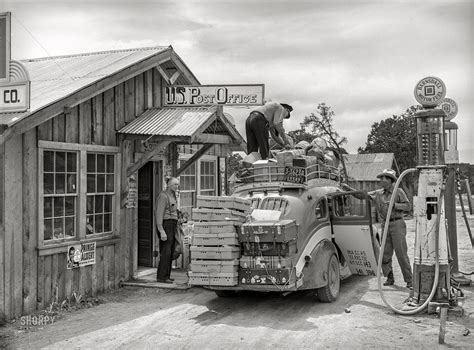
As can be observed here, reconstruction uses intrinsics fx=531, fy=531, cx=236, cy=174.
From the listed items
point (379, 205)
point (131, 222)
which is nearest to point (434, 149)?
point (379, 205)

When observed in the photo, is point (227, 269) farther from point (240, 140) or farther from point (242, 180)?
point (240, 140)

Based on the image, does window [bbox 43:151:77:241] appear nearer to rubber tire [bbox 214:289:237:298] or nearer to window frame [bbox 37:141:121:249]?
window frame [bbox 37:141:121:249]

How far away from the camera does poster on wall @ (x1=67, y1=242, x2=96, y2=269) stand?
9.13 m

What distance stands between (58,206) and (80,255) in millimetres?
979

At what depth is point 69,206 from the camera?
9.30 meters

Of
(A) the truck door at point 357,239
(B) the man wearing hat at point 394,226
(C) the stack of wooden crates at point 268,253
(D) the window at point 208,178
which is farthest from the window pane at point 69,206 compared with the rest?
(B) the man wearing hat at point 394,226

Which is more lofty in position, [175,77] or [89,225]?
[175,77]

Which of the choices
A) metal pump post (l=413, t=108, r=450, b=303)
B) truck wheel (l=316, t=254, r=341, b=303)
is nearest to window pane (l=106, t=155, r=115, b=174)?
truck wheel (l=316, t=254, r=341, b=303)

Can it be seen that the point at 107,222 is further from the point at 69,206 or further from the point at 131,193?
the point at 69,206

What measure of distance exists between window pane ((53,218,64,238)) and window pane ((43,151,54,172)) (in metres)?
0.88

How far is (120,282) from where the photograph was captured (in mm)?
10430

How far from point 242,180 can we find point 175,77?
156 inches

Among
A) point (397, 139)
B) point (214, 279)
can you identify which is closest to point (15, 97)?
point (214, 279)

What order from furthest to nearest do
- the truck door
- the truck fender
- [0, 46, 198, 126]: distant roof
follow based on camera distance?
1. the truck door
2. [0, 46, 198, 126]: distant roof
3. the truck fender
